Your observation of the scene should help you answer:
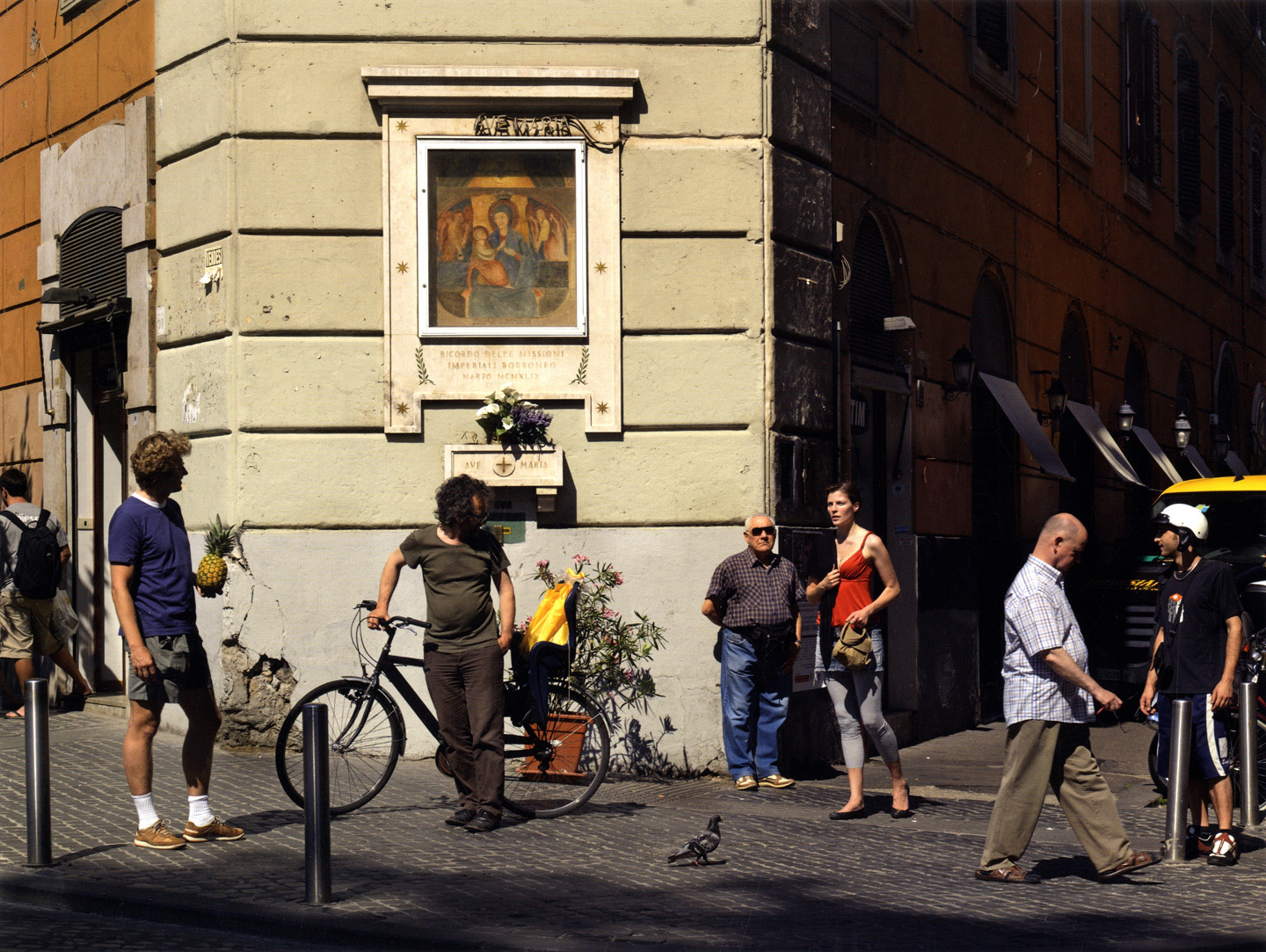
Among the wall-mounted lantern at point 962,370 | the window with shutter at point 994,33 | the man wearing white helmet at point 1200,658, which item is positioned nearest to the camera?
the man wearing white helmet at point 1200,658

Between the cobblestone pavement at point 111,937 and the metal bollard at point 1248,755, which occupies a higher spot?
the metal bollard at point 1248,755

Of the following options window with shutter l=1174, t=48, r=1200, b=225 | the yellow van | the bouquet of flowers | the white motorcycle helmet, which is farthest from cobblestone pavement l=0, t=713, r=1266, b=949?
window with shutter l=1174, t=48, r=1200, b=225

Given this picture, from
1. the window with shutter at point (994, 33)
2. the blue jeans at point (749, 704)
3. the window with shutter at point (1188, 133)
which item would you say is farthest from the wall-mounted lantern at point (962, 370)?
the window with shutter at point (1188, 133)

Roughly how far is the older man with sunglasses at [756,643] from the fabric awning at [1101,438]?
342 inches

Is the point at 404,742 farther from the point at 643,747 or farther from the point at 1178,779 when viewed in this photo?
the point at 1178,779

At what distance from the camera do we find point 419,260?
32.3ft

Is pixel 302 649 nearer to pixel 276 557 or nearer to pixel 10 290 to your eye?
pixel 276 557

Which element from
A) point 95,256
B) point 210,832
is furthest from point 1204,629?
point 95,256

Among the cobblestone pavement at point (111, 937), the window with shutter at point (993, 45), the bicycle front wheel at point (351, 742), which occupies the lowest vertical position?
the cobblestone pavement at point (111, 937)

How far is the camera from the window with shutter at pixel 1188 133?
2325 centimetres

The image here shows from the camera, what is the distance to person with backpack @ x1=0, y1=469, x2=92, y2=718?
11.3 meters

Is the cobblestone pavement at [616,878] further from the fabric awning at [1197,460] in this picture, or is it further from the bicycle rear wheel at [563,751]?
the fabric awning at [1197,460]

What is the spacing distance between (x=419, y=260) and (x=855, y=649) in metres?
3.86

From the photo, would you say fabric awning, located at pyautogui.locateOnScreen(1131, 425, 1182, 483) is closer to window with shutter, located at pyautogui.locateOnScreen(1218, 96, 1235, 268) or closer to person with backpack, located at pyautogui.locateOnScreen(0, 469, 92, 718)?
window with shutter, located at pyautogui.locateOnScreen(1218, 96, 1235, 268)
